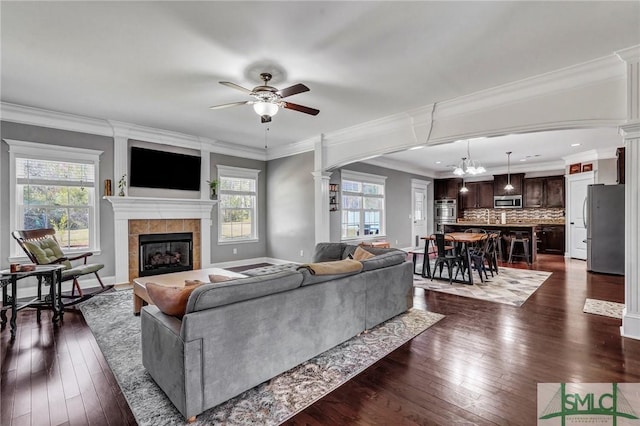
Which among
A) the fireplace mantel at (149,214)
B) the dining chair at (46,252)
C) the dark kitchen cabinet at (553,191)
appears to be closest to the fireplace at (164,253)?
the fireplace mantel at (149,214)

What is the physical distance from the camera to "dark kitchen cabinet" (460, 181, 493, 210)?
10.3m

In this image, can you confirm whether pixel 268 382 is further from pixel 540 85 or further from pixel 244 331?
pixel 540 85

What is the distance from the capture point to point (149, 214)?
568cm

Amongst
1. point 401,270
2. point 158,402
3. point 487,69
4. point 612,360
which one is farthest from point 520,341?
point 158,402

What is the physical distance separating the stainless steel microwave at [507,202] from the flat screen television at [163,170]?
9.21 metres

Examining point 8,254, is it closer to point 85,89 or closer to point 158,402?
point 85,89

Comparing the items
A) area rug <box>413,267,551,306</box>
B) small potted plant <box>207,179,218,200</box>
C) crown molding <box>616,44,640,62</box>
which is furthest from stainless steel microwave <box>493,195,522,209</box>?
small potted plant <box>207,179,218,200</box>

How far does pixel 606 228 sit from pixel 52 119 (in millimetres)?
9979

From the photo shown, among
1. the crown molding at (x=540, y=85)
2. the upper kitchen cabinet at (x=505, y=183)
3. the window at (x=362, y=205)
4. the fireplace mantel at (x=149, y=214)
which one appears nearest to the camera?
the crown molding at (x=540, y=85)

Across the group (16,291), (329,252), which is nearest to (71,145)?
(16,291)

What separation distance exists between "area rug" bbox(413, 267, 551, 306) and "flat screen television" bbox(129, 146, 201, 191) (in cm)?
486

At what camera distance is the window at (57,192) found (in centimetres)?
454

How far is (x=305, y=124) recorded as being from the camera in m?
5.43

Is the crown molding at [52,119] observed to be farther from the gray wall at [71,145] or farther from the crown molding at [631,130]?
the crown molding at [631,130]
